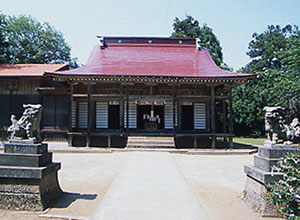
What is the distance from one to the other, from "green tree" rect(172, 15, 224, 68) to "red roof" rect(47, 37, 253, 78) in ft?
38.6

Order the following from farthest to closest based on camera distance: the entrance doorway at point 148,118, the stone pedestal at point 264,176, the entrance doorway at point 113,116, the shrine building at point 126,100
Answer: the entrance doorway at point 113,116, the entrance doorway at point 148,118, the shrine building at point 126,100, the stone pedestal at point 264,176

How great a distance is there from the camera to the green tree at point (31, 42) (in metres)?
30.0

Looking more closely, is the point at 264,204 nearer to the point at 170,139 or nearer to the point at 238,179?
the point at 238,179

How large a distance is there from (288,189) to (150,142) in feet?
31.2

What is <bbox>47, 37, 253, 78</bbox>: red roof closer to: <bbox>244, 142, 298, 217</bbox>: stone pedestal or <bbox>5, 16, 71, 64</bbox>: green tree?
<bbox>244, 142, 298, 217</bbox>: stone pedestal

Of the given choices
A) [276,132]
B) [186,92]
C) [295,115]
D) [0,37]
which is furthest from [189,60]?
[0,37]

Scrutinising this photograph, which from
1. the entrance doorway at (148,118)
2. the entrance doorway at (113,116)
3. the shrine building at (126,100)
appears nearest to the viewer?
the shrine building at (126,100)

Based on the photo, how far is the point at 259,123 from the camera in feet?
80.0

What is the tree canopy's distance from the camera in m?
18.5

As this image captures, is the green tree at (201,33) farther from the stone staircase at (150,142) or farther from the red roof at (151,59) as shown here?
the stone staircase at (150,142)

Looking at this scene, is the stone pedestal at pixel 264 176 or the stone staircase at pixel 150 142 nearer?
the stone pedestal at pixel 264 176

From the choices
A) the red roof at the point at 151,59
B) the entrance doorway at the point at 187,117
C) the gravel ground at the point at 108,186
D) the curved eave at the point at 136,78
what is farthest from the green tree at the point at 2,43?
the gravel ground at the point at 108,186

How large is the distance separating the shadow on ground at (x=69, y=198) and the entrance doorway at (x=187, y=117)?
12103mm

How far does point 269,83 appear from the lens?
938 inches
